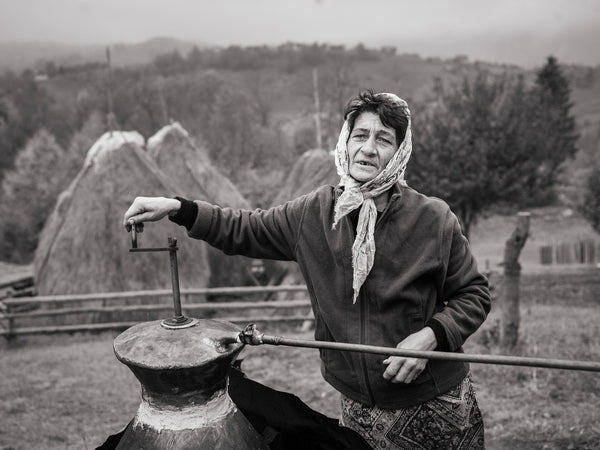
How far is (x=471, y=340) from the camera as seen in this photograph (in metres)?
7.14

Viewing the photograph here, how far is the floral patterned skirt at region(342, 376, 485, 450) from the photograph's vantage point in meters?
2.03

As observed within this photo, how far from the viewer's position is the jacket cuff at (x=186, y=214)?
2039 millimetres

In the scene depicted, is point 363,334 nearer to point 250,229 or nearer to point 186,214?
point 250,229

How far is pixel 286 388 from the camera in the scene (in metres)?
5.67

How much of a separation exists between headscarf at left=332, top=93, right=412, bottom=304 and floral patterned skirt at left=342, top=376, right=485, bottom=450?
48 centimetres

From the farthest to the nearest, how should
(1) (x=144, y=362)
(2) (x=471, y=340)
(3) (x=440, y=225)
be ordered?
(2) (x=471, y=340)
(3) (x=440, y=225)
(1) (x=144, y=362)

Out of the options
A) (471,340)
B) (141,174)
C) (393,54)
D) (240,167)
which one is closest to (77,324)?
(141,174)

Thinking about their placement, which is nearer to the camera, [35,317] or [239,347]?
[239,347]

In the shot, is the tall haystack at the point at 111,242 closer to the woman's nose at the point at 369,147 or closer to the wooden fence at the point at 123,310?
the wooden fence at the point at 123,310

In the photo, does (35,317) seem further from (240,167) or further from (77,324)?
(240,167)

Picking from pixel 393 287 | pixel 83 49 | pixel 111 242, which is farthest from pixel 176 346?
pixel 83 49

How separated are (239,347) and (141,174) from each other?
313 inches

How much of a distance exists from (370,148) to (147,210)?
2.68ft

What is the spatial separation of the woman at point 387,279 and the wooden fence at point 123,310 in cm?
617
